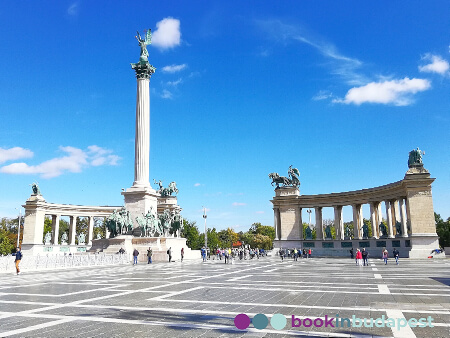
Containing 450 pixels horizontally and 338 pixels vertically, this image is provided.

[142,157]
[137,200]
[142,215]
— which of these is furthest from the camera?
[142,157]

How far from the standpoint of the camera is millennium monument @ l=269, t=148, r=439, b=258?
42.7 meters

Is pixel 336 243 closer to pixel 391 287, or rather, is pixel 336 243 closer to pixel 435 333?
pixel 391 287

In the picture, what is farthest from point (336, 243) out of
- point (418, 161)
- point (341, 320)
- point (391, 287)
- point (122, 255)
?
point (341, 320)

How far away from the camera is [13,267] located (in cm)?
2705

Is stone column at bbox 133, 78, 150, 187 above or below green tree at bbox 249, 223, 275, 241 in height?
above

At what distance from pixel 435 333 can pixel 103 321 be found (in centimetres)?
775

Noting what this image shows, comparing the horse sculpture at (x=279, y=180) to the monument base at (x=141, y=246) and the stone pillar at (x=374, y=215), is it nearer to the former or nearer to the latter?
the stone pillar at (x=374, y=215)

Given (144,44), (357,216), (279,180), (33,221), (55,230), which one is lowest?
(55,230)

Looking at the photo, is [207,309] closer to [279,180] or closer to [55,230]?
[279,180]

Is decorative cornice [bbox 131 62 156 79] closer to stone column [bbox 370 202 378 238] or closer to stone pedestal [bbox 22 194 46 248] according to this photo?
stone pedestal [bbox 22 194 46 248]

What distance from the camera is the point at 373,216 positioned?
5472cm

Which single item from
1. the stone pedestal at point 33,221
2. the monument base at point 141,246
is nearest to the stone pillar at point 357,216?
the monument base at point 141,246

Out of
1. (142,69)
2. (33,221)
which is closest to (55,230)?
(33,221)

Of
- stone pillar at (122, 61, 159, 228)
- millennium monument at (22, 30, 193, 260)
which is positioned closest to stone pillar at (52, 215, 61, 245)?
millennium monument at (22, 30, 193, 260)
